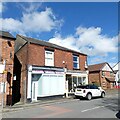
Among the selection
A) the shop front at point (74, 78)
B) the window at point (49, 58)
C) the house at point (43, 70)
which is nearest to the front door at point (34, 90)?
the house at point (43, 70)

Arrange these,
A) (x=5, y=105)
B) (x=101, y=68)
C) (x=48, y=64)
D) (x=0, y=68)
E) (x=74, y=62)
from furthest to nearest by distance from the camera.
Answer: (x=101, y=68) < (x=74, y=62) < (x=48, y=64) < (x=5, y=105) < (x=0, y=68)

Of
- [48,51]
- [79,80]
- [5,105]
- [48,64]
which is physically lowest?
[5,105]

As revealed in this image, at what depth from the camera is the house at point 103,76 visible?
43.6m

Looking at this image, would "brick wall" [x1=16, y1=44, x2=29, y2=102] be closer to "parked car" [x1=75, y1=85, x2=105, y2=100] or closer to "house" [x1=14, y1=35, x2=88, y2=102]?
"house" [x1=14, y1=35, x2=88, y2=102]

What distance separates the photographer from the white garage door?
830 inches

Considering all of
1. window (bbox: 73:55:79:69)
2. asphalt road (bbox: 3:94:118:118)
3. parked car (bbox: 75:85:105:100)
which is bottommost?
asphalt road (bbox: 3:94:118:118)

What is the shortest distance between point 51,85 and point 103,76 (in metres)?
24.9

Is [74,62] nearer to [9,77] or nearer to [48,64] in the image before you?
[48,64]

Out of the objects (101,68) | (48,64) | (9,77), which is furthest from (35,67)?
(101,68)

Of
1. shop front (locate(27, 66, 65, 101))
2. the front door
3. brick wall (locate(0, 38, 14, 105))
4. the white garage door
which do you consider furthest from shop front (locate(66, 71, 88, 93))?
brick wall (locate(0, 38, 14, 105))

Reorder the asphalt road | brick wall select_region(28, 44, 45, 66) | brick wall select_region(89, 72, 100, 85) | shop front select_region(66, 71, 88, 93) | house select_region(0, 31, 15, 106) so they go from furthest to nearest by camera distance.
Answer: brick wall select_region(89, 72, 100, 85)
shop front select_region(66, 71, 88, 93)
brick wall select_region(28, 44, 45, 66)
house select_region(0, 31, 15, 106)
the asphalt road

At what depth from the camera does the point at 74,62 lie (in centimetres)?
2605

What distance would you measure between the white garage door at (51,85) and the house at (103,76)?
21432mm

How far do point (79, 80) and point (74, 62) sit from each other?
266 centimetres
